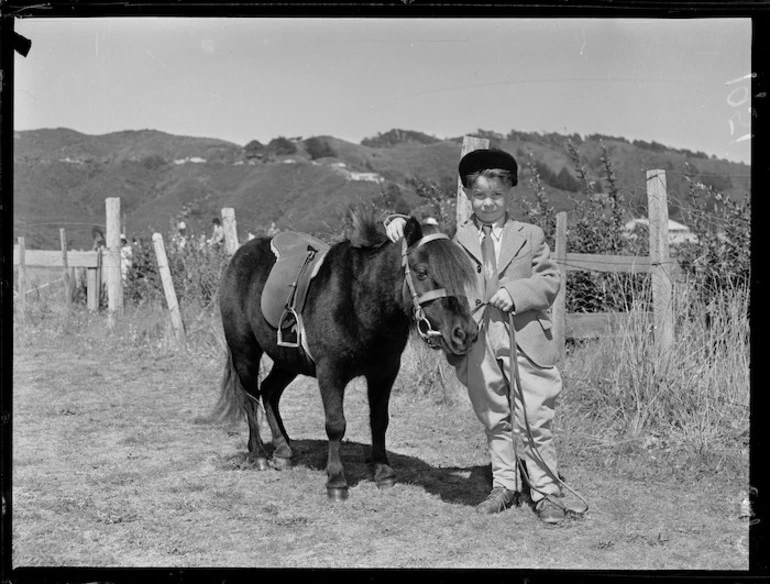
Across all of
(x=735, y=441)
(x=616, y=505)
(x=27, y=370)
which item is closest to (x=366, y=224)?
A: (x=616, y=505)

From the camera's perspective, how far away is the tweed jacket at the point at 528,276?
Result: 14.9ft

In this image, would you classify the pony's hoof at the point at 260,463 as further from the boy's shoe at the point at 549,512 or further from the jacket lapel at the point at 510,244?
the jacket lapel at the point at 510,244

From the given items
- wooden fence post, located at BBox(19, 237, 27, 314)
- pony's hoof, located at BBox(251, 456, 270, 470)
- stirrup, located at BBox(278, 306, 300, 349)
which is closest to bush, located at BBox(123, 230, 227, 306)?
wooden fence post, located at BBox(19, 237, 27, 314)

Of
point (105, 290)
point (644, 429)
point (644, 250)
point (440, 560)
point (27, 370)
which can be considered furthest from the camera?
point (105, 290)

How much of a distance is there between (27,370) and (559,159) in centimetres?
2918

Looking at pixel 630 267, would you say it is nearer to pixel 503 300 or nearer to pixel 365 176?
pixel 503 300

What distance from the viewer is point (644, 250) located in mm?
8656

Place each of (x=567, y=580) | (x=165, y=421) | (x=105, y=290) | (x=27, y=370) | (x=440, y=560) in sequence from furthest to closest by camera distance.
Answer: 1. (x=105, y=290)
2. (x=27, y=370)
3. (x=165, y=421)
4. (x=440, y=560)
5. (x=567, y=580)

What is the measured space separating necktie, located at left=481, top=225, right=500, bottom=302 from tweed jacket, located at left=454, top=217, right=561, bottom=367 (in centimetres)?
5

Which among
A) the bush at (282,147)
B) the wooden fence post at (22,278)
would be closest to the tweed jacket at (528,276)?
the wooden fence post at (22,278)

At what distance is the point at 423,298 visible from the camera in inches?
169

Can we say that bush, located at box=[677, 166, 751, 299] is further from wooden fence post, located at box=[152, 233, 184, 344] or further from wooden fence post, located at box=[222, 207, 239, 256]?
wooden fence post, located at box=[152, 233, 184, 344]

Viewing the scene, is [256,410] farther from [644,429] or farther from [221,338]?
[221,338]

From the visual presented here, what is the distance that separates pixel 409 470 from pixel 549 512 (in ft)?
4.96
